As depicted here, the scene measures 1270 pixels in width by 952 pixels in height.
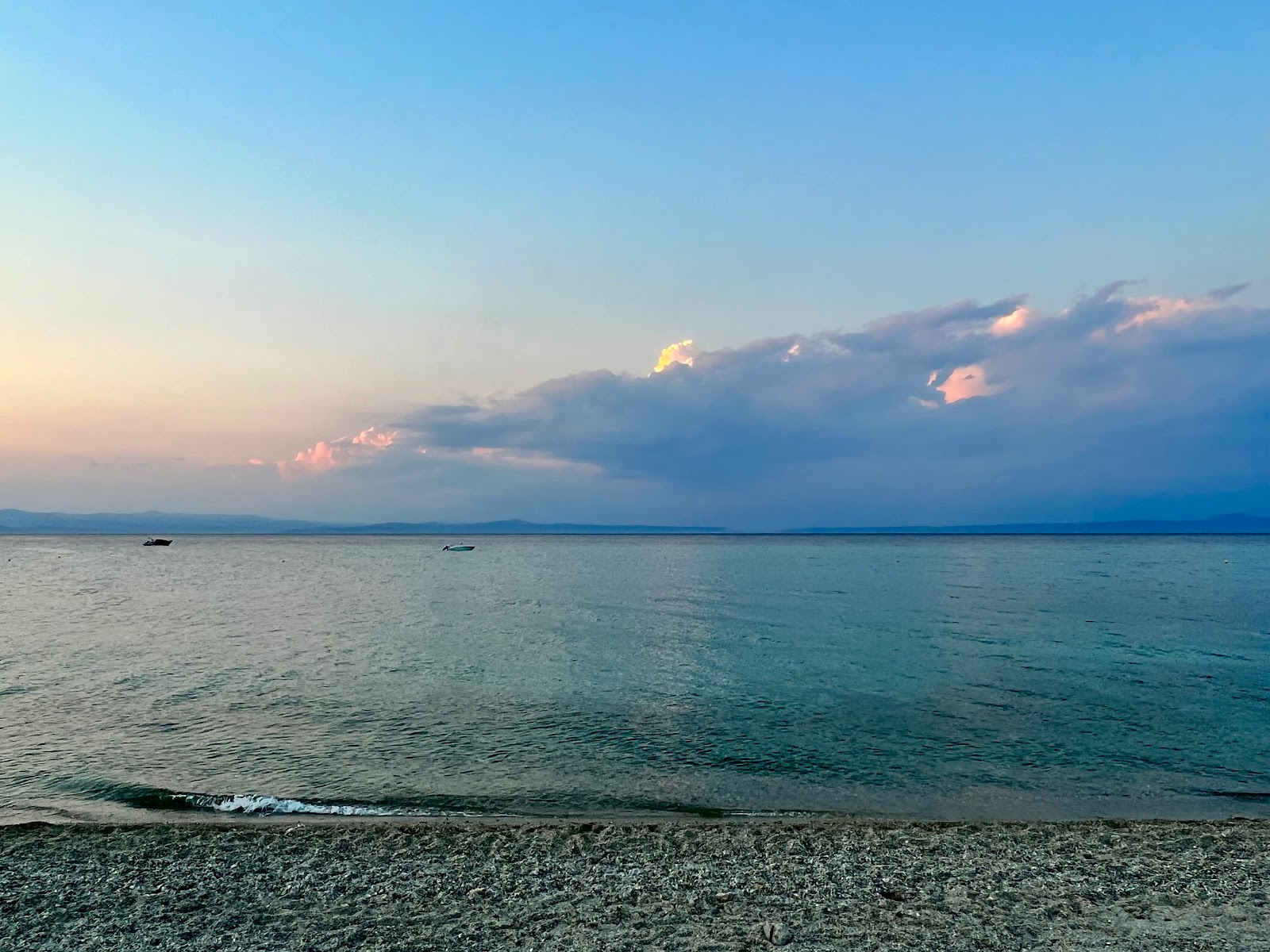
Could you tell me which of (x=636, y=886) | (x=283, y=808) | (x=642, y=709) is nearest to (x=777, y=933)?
(x=636, y=886)

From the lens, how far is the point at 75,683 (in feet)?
91.5

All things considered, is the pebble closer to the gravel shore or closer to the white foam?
the gravel shore

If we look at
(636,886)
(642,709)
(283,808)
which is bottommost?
(642,709)

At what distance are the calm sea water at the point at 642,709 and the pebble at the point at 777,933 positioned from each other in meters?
5.83

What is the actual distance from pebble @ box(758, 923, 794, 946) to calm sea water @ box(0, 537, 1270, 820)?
583 cm

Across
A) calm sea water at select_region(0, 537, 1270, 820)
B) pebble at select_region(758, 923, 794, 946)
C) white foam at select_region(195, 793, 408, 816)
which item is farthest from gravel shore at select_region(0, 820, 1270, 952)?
calm sea water at select_region(0, 537, 1270, 820)

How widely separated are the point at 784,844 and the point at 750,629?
31802 mm

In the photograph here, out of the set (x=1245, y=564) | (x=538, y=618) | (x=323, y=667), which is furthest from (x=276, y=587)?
(x=1245, y=564)

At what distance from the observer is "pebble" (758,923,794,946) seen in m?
9.29

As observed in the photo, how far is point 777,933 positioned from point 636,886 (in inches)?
89.8

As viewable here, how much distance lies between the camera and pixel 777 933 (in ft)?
31.0

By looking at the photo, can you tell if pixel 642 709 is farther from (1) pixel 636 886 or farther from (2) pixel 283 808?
(1) pixel 636 886

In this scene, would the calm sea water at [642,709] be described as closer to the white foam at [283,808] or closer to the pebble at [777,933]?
the white foam at [283,808]

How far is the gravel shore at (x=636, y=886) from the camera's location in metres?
9.44
